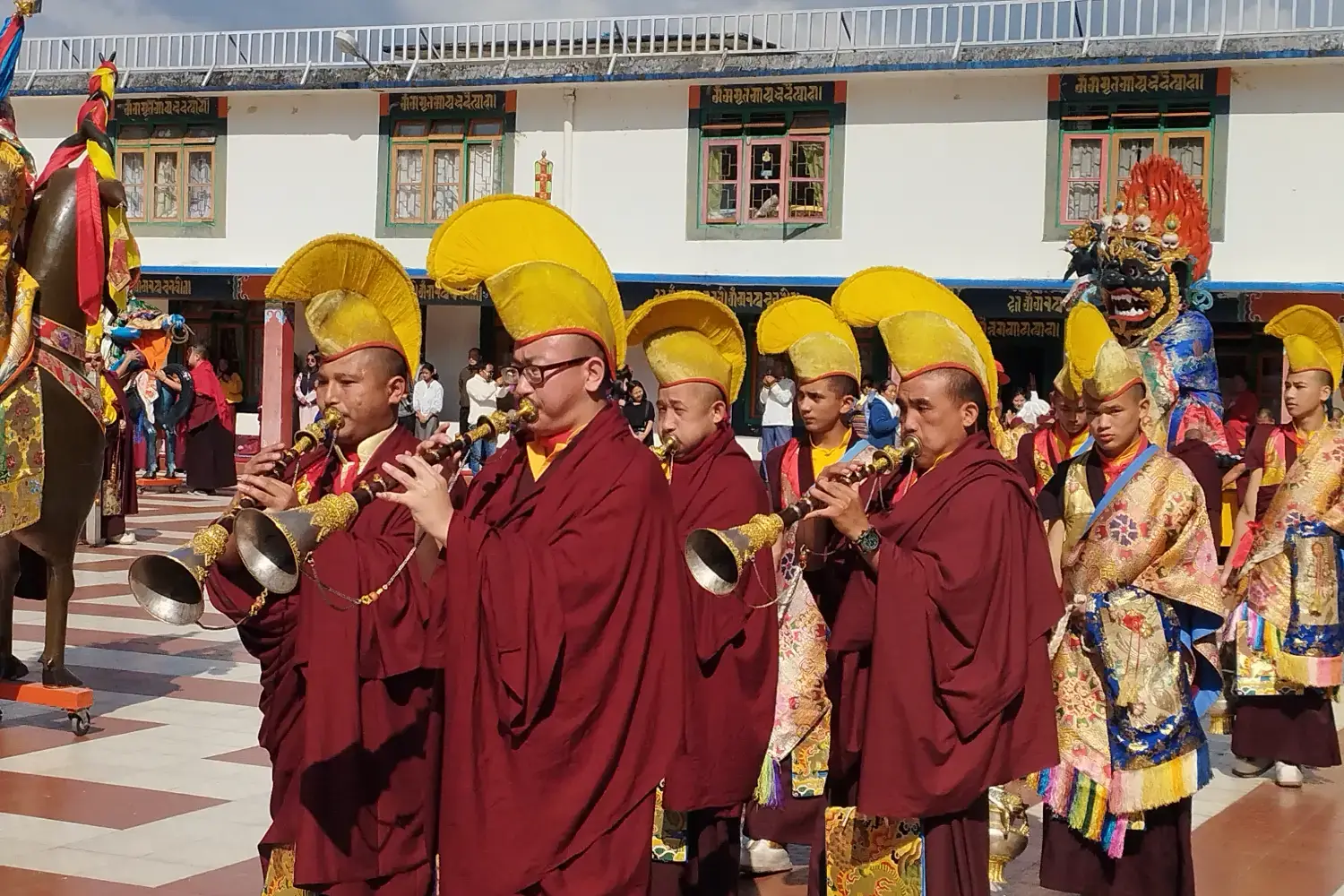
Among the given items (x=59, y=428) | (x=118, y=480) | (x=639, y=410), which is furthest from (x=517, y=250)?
(x=639, y=410)

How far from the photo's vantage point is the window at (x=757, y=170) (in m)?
22.2

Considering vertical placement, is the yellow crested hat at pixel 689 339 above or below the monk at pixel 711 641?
above

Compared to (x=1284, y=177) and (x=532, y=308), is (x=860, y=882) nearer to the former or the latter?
(x=532, y=308)

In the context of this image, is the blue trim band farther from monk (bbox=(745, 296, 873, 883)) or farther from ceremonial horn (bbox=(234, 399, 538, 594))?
ceremonial horn (bbox=(234, 399, 538, 594))

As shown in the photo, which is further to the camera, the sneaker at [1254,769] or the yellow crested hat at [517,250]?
the sneaker at [1254,769]

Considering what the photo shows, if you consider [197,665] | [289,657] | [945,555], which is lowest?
[197,665]

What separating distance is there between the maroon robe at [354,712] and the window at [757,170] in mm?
18519

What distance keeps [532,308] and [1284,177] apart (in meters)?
18.3

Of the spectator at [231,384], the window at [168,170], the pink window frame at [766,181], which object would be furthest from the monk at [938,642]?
the window at [168,170]

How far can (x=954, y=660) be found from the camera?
4.05m

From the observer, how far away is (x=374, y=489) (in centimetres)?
346

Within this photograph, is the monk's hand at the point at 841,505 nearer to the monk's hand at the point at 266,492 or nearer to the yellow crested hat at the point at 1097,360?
the monk's hand at the point at 266,492

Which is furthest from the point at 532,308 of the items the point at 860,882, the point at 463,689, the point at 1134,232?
the point at 1134,232

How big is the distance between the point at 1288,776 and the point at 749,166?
632 inches
